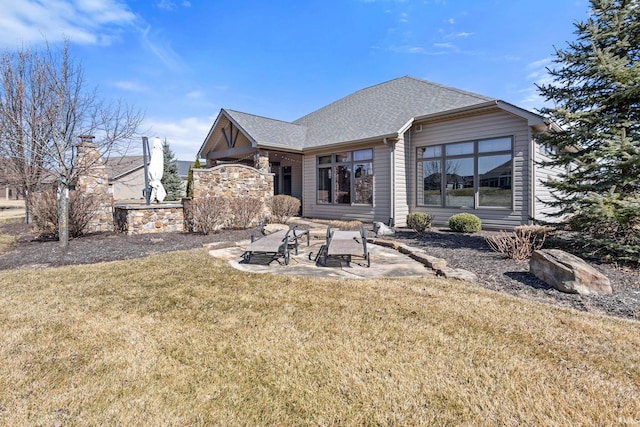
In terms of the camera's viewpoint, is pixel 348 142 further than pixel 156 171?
Yes

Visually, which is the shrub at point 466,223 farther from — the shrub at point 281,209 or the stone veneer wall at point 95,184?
the stone veneer wall at point 95,184

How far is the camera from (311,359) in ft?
8.49

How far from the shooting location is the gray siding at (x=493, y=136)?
30.1 feet

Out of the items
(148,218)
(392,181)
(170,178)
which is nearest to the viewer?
(148,218)

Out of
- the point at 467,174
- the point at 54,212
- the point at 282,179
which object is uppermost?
the point at 282,179

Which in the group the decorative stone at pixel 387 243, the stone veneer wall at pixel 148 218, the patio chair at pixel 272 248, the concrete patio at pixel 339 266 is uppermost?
the stone veneer wall at pixel 148 218

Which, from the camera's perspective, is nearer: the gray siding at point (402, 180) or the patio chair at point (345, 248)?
the patio chair at point (345, 248)

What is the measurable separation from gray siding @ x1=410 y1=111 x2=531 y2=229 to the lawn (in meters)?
6.53

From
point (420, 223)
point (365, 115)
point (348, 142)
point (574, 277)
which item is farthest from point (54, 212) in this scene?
point (365, 115)

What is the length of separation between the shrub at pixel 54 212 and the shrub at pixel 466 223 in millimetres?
10724

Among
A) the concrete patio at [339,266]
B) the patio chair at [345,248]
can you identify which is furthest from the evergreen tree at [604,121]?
the patio chair at [345,248]

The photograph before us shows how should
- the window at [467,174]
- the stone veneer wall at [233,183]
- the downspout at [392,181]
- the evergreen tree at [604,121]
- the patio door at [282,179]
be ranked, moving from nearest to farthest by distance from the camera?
the evergreen tree at [604,121] < the window at [467,174] < the stone veneer wall at [233,183] < the downspout at [392,181] < the patio door at [282,179]

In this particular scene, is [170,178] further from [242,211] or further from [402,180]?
[402,180]

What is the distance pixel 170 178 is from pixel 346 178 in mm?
18124
